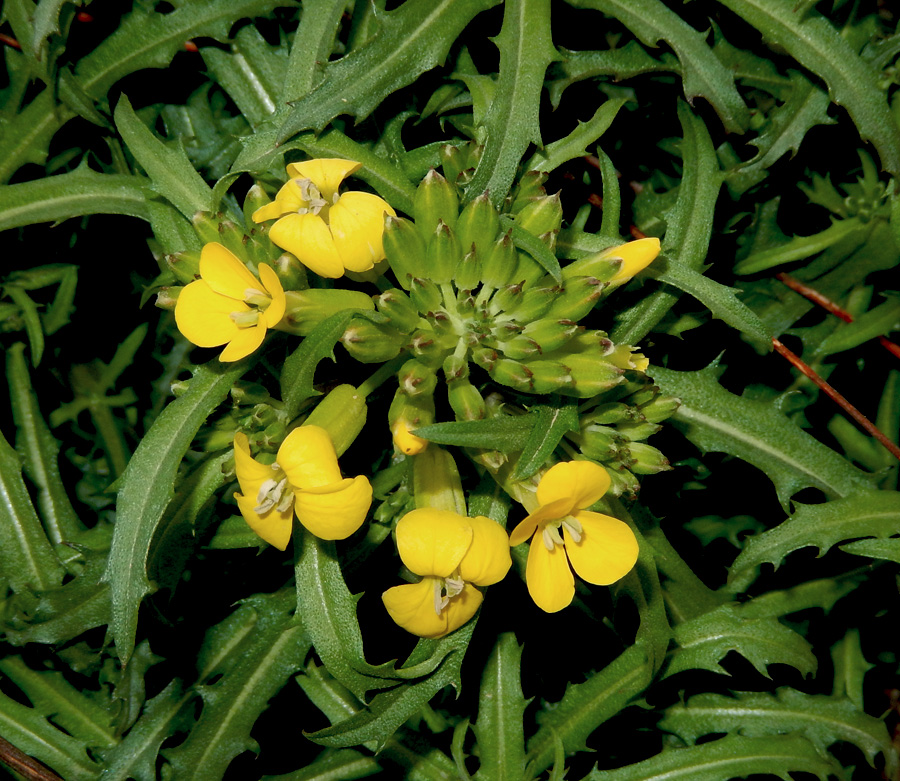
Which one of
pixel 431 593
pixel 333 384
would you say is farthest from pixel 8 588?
pixel 431 593

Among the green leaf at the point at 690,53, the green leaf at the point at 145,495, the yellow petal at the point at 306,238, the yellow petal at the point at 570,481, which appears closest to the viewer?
the yellow petal at the point at 570,481

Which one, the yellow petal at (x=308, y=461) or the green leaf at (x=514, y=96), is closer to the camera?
the yellow petal at (x=308, y=461)

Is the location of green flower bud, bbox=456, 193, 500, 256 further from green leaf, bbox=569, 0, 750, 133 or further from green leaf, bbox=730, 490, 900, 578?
green leaf, bbox=730, 490, 900, 578

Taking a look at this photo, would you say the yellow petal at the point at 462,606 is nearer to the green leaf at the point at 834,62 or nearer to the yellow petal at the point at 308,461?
the yellow petal at the point at 308,461

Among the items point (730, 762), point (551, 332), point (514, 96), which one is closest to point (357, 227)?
point (551, 332)

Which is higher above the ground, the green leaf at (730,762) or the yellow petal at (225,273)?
the yellow petal at (225,273)

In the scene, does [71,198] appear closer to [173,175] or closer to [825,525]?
[173,175]

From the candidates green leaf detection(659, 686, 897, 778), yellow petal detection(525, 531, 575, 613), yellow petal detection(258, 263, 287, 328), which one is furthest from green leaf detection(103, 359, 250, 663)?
green leaf detection(659, 686, 897, 778)

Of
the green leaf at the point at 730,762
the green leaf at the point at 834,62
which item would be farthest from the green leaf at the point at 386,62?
the green leaf at the point at 730,762
